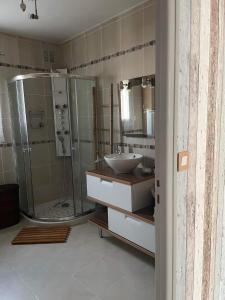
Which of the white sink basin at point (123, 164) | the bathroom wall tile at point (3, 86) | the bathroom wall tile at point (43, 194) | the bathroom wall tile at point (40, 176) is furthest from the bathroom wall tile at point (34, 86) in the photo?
the white sink basin at point (123, 164)

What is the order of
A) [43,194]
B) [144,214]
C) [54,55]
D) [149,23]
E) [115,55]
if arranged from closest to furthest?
[144,214], [149,23], [115,55], [43,194], [54,55]

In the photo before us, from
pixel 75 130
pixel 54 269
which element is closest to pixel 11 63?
pixel 75 130

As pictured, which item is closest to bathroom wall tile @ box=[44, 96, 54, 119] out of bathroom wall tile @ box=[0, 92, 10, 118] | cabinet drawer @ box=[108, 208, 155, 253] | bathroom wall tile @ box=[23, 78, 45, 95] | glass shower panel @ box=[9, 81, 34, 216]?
bathroom wall tile @ box=[23, 78, 45, 95]

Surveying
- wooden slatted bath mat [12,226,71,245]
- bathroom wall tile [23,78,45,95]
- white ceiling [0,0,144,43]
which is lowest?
wooden slatted bath mat [12,226,71,245]

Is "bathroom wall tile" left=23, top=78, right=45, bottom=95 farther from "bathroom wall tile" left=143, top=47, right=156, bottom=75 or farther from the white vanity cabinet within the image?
the white vanity cabinet

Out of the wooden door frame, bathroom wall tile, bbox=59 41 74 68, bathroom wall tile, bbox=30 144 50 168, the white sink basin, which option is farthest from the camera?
bathroom wall tile, bbox=59 41 74 68

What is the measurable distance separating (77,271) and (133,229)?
0.62 meters

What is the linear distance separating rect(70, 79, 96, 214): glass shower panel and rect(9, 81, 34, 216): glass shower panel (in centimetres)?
66

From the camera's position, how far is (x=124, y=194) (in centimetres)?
217

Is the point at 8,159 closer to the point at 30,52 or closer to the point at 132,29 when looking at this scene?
the point at 30,52

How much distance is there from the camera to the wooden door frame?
3.11 ft

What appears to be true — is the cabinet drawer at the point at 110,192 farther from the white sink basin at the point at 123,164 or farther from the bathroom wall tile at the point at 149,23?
the bathroom wall tile at the point at 149,23

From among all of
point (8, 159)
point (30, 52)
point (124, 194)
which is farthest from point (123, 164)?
point (30, 52)

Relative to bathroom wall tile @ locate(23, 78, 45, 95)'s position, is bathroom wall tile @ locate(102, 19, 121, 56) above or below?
above
